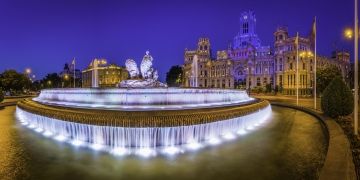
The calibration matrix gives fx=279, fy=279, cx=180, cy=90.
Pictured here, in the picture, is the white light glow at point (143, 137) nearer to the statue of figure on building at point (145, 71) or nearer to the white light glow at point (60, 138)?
the white light glow at point (60, 138)

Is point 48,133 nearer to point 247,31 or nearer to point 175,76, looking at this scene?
point 175,76

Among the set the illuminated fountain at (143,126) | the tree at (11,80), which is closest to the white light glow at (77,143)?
the illuminated fountain at (143,126)

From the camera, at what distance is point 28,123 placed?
1602 centimetres

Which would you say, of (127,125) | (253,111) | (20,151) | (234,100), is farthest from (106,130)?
(234,100)

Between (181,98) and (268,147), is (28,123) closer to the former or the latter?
(181,98)

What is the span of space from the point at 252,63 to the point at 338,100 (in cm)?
11062

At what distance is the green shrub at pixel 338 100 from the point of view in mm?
15180

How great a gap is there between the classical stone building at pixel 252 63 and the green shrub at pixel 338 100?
80.7 m

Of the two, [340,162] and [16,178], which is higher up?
[340,162]

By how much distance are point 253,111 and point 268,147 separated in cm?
471

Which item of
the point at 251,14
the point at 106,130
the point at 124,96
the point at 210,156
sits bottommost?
the point at 210,156

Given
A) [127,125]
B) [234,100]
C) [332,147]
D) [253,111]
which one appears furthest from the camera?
[234,100]

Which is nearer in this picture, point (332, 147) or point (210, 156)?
point (332, 147)

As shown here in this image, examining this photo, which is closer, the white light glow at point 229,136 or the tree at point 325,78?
the white light glow at point 229,136
